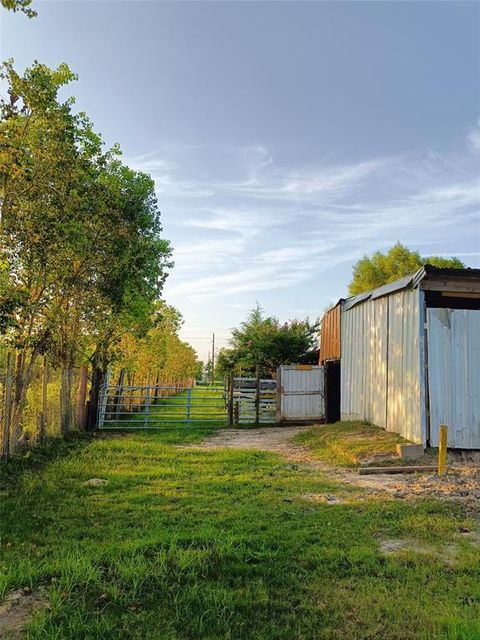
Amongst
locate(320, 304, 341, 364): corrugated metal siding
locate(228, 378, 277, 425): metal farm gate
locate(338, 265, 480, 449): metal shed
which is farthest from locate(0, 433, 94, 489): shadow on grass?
locate(320, 304, 341, 364): corrugated metal siding

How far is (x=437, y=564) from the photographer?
3.71m

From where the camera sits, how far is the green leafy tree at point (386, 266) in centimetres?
3111

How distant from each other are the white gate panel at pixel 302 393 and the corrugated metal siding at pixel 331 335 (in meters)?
0.77

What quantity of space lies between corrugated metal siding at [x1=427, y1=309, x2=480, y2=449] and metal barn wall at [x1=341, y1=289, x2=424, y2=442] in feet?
0.92

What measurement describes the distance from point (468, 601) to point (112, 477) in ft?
16.5

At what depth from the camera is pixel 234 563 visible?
12.1 feet

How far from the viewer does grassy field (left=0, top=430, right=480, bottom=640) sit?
2857 mm

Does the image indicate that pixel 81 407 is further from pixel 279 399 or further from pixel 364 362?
pixel 364 362

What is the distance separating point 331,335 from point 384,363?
198 inches

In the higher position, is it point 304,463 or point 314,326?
point 314,326

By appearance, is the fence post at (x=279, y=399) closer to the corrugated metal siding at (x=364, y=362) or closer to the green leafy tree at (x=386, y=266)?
the corrugated metal siding at (x=364, y=362)

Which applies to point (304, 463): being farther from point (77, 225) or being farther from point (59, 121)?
point (59, 121)

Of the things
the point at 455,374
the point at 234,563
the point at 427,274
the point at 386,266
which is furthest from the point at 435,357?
the point at 386,266

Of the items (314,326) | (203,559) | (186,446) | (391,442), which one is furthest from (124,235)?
(314,326)
